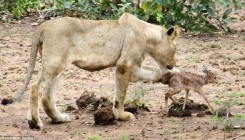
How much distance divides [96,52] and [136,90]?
1.36 meters

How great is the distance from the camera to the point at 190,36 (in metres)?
13.9

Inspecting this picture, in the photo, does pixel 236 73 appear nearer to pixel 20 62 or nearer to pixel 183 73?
pixel 183 73

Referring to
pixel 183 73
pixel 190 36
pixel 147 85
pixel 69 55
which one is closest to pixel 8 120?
pixel 69 55

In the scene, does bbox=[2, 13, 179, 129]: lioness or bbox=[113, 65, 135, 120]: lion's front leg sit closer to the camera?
bbox=[2, 13, 179, 129]: lioness

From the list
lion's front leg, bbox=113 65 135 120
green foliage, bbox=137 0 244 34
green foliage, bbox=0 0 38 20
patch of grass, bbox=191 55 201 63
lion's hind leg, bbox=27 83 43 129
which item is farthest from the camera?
green foliage, bbox=0 0 38 20

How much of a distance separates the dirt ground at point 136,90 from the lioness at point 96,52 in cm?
33

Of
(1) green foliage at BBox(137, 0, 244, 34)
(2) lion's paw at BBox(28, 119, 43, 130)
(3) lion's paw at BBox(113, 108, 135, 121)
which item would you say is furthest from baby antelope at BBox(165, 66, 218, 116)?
(1) green foliage at BBox(137, 0, 244, 34)

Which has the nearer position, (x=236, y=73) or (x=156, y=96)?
(x=156, y=96)

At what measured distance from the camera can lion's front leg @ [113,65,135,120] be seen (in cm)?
840

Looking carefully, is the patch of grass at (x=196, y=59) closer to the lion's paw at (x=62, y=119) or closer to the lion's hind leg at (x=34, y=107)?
the lion's paw at (x=62, y=119)

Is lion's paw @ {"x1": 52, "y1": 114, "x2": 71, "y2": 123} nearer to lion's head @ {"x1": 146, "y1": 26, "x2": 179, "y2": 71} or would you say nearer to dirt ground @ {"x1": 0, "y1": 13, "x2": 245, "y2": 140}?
dirt ground @ {"x1": 0, "y1": 13, "x2": 245, "y2": 140}

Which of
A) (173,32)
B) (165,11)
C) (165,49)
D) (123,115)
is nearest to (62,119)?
(123,115)

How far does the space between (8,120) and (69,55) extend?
1.14 m

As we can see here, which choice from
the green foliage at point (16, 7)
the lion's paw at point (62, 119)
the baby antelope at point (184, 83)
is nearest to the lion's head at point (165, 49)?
the baby antelope at point (184, 83)
